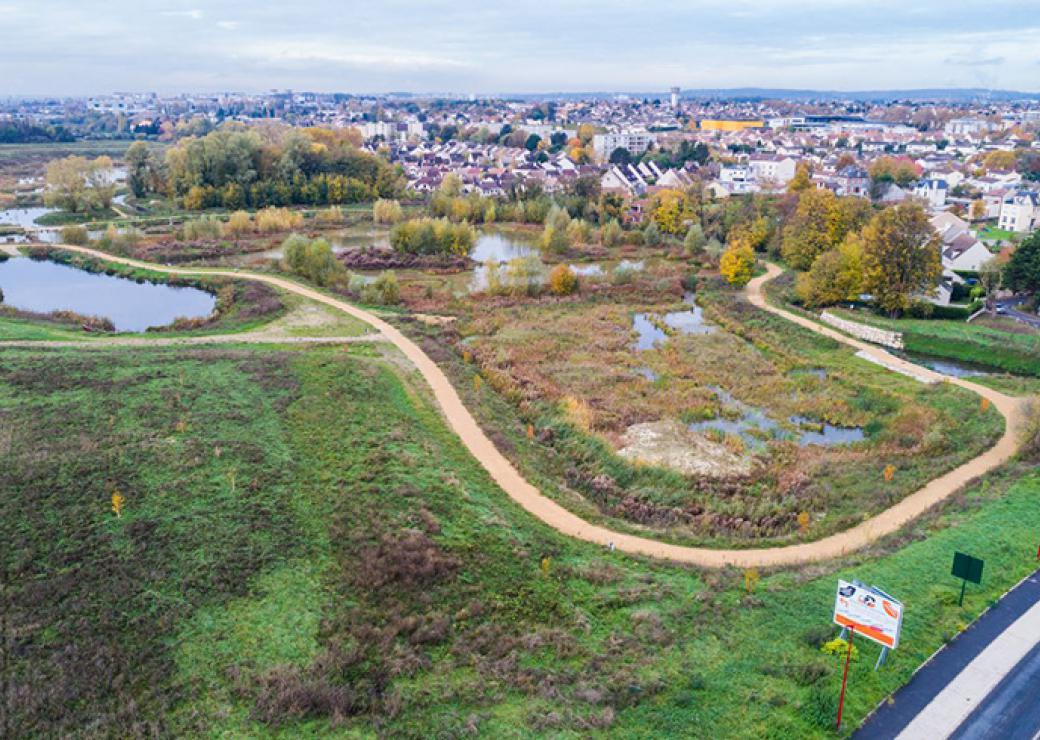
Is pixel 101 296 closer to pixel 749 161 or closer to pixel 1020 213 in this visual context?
pixel 1020 213

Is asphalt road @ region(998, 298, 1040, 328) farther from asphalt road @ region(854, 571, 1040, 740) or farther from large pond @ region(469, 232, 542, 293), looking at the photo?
asphalt road @ region(854, 571, 1040, 740)

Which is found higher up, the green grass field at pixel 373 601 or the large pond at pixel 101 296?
the large pond at pixel 101 296

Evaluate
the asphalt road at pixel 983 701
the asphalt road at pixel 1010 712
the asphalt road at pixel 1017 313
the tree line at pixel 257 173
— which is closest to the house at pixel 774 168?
the tree line at pixel 257 173

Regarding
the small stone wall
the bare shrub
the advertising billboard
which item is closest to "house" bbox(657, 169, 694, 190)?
the small stone wall

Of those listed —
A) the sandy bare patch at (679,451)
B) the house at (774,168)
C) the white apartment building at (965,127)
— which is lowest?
the sandy bare patch at (679,451)

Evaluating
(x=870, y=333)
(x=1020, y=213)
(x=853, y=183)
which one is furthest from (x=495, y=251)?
(x=853, y=183)

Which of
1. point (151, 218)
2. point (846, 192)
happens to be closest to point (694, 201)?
point (846, 192)

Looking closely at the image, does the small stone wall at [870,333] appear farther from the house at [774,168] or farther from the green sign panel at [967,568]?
the house at [774,168]
